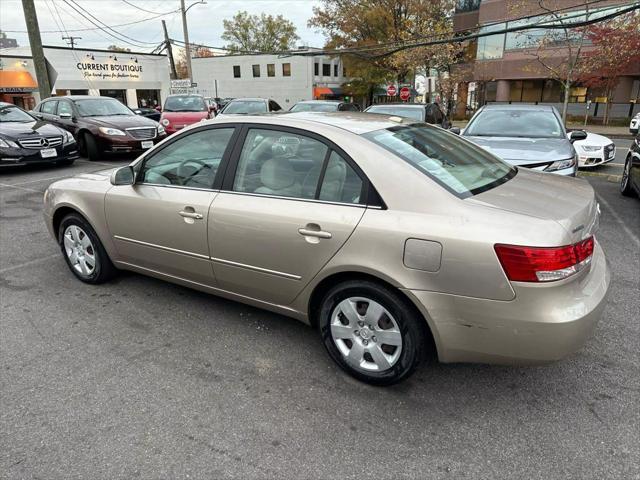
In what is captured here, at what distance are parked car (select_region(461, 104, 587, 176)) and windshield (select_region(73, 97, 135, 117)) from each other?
30.0 feet

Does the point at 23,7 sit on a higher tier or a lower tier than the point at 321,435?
higher

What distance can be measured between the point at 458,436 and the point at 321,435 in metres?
0.71

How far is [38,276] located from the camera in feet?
14.7

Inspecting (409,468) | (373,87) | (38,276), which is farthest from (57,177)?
(373,87)

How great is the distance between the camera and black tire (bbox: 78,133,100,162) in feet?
37.1

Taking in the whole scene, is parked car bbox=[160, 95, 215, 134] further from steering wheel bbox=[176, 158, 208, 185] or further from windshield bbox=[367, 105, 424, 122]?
steering wheel bbox=[176, 158, 208, 185]

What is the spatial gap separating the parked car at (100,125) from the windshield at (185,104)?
7.01 ft

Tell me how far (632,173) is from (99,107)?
11891 millimetres

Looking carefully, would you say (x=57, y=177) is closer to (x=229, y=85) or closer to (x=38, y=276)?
(x=38, y=276)

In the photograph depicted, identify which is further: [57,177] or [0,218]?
[57,177]

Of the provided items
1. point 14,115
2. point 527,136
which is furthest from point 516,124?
point 14,115

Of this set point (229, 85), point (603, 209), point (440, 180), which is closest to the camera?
point (440, 180)

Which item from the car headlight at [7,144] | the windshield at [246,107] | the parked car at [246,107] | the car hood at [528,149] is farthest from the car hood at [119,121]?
the car hood at [528,149]

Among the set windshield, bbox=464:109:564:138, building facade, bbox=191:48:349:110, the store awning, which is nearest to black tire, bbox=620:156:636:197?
windshield, bbox=464:109:564:138
